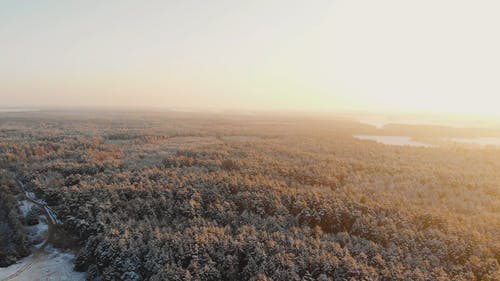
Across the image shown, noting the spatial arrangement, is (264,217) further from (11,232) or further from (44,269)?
(11,232)

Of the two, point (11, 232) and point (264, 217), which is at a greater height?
point (264, 217)

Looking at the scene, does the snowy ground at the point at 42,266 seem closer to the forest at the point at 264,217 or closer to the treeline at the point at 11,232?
the treeline at the point at 11,232

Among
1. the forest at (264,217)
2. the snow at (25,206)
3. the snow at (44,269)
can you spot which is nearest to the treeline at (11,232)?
the forest at (264,217)

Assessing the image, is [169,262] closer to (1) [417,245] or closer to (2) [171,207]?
(2) [171,207]

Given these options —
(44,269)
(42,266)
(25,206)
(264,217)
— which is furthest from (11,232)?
(264,217)

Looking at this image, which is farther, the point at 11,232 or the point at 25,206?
the point at 25,206

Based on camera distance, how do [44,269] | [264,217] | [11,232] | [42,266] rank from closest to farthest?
[44,269]
[42,266]
[11,232]
[264,217]

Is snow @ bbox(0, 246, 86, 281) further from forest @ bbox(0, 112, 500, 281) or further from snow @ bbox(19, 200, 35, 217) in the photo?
snow @ bbox(19, 200, 35, 217)

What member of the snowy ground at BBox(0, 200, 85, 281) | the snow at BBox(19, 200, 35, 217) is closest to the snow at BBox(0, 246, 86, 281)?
the snowy ground at BBox(0, 200, 85, 281)
